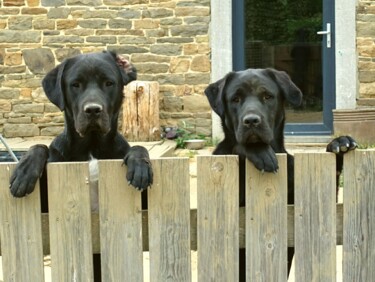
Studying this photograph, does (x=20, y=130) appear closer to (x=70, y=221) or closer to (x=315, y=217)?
(x=70, y=221)

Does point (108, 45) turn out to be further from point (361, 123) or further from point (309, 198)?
point (309, 198)

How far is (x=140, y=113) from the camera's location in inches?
352

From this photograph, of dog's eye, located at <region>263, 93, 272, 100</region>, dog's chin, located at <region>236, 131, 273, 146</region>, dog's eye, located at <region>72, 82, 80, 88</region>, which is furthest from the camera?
dog's eye, located at <region>72, 82, 80, 88</region>

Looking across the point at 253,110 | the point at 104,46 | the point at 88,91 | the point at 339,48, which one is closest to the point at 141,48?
the point at 104,46

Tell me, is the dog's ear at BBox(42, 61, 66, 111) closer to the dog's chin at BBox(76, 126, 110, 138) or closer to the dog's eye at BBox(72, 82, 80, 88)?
the dog's eye at BBox(72, 82, 80, 88)

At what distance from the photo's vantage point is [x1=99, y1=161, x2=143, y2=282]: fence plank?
104 inches

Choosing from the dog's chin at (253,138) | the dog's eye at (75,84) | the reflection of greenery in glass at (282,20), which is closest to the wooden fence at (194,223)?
the dog's chin at (253,138)

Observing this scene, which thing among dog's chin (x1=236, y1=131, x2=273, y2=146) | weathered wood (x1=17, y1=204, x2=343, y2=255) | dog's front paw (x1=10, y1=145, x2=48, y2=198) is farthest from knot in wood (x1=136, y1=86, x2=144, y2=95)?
weathered wood (x1=17, y1=204, x2=343, y2=255)

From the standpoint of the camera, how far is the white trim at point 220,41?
938cm

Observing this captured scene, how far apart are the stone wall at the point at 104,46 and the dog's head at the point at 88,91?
5864 millimetres

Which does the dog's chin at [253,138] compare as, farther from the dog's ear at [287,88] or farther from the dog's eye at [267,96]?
the dog's ear at [287,88]

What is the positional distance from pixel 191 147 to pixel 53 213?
6.30 meters

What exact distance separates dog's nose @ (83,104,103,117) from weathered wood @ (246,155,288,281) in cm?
98

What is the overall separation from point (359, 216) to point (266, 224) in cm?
39
